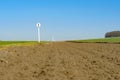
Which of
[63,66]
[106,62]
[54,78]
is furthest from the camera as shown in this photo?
[106,62]

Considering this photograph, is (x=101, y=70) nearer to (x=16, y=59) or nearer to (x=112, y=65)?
(x=112, y=65)

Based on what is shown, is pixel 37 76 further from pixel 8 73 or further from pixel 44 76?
pixel 8 73

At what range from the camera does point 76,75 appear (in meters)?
12.8

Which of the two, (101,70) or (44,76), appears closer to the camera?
(44,76)

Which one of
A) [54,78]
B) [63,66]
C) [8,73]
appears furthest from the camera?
[63,66]

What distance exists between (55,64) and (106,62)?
7.44 ft

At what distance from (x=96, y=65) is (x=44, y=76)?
3.08 metres

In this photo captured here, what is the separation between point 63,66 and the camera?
14.6 metres

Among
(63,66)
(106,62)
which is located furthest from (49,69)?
(106,62)

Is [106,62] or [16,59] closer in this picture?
[106,62]

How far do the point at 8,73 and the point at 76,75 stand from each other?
8.37 ft

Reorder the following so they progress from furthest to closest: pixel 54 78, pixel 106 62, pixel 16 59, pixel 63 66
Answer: pixel 16 59 < pixel 106 62 < pixel 63 66 < pixel 54 78

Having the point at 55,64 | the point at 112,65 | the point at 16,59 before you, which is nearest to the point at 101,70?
the point at 112,65

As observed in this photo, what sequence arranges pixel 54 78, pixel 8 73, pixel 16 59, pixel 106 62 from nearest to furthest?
pixel 54 78
pixel 8 73
pixel 106 62
pixel 16 59
